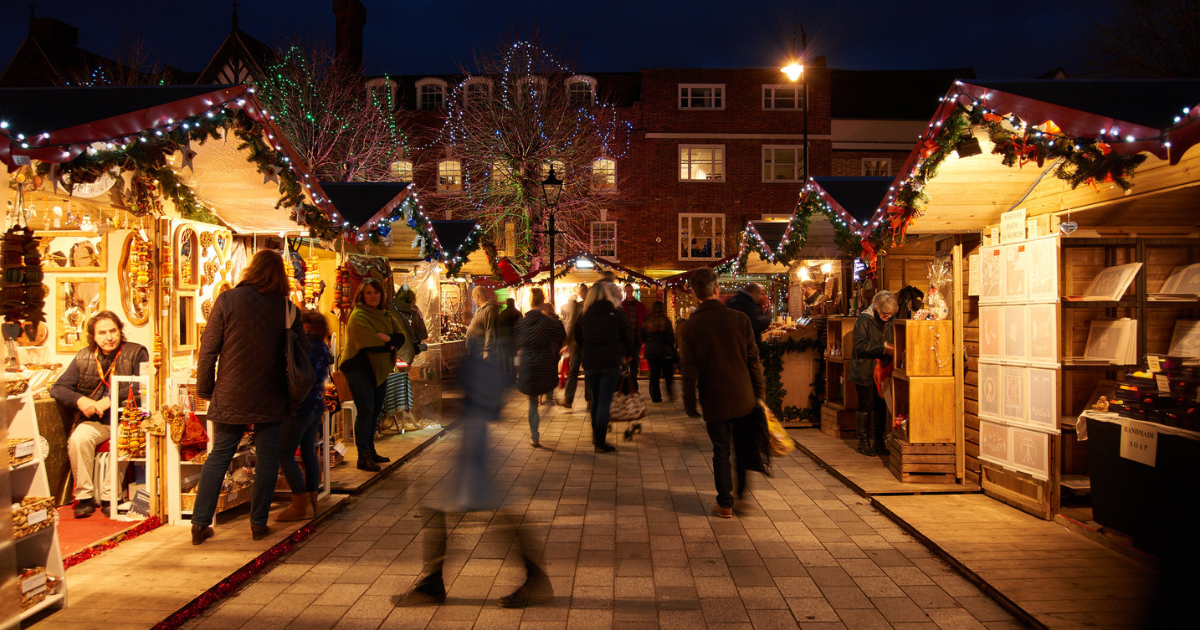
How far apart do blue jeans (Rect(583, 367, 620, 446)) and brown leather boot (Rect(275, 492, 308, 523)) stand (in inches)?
142

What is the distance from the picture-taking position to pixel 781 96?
29469 mm

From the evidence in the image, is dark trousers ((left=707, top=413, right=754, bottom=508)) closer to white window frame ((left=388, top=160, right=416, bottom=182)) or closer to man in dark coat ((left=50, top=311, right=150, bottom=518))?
man in dark coat ((left=50, top=311, right=150, bottom=518))

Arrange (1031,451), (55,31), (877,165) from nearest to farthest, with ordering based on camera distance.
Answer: (1031,451) → (55,31) → (877,165)

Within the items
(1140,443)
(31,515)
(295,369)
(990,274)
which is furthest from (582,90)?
(31,515)

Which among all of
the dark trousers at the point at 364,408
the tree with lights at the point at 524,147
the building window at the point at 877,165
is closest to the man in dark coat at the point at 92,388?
the dark trousers at the point at 364,408

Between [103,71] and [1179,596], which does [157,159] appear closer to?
[1179,596]

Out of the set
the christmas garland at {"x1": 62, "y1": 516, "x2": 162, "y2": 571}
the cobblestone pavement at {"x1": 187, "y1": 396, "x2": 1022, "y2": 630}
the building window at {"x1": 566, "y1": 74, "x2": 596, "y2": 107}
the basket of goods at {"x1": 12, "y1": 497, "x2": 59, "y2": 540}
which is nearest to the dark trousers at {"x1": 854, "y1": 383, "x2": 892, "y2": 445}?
the cobblestone pavement at {"x1": 187, "y1": 396, "x2": 1022, "y2": 630}

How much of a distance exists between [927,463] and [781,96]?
1006 inches

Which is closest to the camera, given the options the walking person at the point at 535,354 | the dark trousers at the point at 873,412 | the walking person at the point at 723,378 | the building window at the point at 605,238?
the walking person at the point at 723,378

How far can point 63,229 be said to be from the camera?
5914 millimetres

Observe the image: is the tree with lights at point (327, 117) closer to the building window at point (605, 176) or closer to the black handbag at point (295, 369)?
the building window at point (605, 176)

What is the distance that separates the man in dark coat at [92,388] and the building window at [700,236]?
25.1m

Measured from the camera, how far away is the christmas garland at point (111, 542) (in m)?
4.51

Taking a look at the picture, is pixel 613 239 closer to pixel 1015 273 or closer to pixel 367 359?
pixel 367 359
